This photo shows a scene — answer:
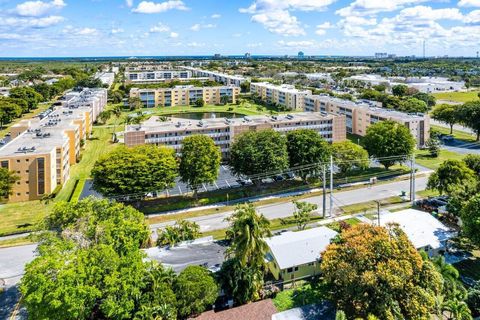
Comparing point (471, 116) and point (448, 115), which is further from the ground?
point (448, 115)

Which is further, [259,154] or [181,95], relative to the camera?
[181,95]

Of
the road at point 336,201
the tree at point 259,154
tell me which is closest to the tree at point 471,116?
the road at point 336,201

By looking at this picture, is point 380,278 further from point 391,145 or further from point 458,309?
point 391,145

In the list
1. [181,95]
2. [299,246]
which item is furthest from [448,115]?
[181,95]

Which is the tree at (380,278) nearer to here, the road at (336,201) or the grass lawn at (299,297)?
the grass lawn at (299,297)

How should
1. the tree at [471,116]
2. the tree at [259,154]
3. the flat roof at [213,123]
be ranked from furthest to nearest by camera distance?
the tree at [471,116]
the flat roof at [213,123]
the tree at [259,154]
